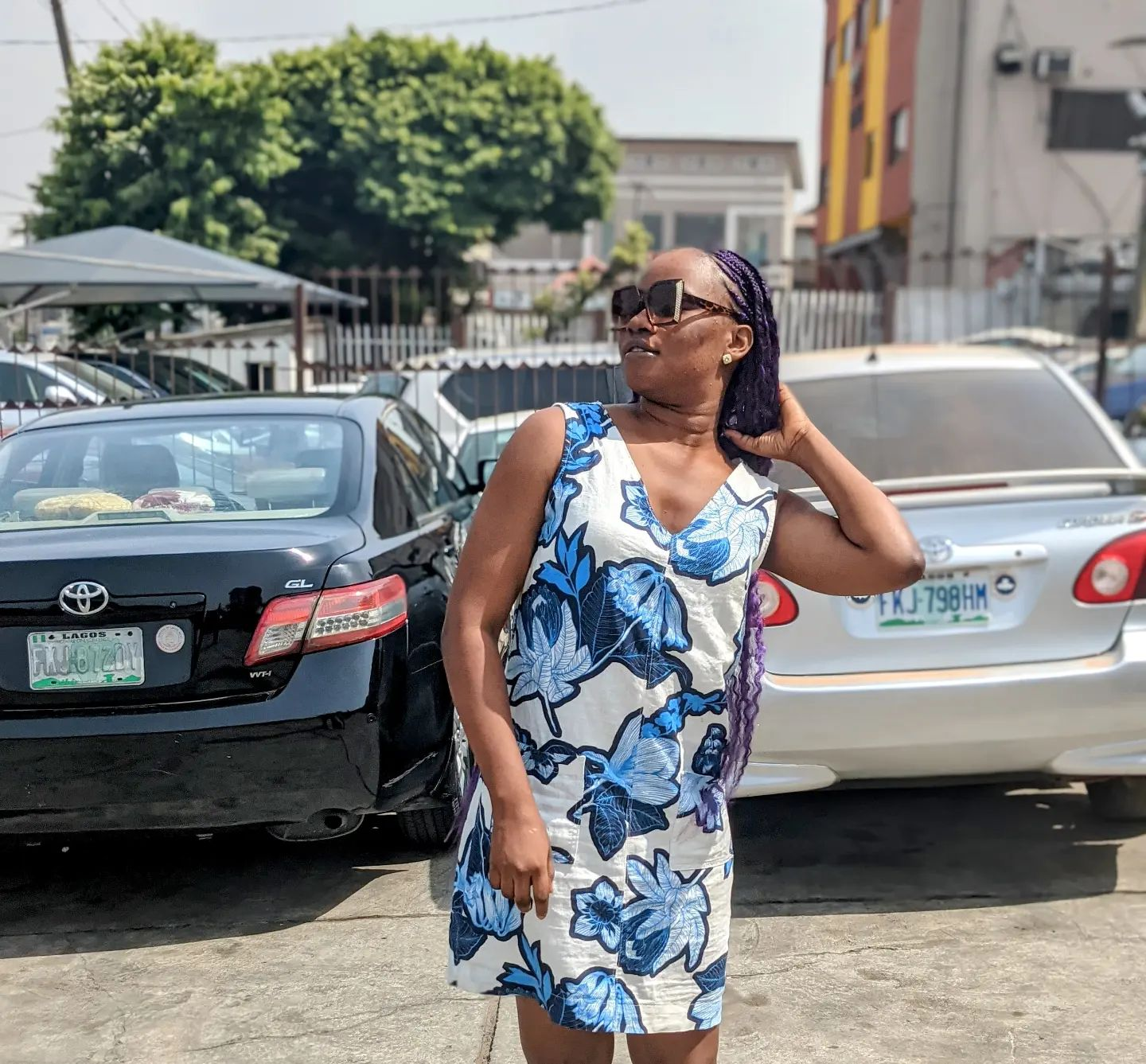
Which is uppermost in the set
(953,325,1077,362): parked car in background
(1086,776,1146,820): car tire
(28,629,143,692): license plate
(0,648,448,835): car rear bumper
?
(28,629,143,692): license plate

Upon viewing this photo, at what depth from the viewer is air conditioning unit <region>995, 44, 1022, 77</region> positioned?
25344 millimetres

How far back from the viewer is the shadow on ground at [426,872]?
3701 millimetres

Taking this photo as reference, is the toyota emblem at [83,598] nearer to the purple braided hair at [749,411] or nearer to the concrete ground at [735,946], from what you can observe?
the concrete ground at [735,946]

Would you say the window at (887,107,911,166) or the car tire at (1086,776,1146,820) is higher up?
the window at (887,107,911,166)

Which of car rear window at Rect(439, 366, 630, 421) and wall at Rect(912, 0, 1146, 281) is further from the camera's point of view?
wall at Rect(912, 0, 1146, 281)

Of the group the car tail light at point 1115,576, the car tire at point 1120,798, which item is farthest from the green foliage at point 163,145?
the car tail light at point 1115,576

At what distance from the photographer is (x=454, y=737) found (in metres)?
3.76

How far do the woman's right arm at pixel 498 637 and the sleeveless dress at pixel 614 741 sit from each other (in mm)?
30

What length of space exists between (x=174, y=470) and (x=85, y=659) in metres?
0.90

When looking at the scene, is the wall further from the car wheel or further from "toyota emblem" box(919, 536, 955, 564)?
the car wheel

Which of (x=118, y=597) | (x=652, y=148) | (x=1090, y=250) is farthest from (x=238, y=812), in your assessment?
(x=652, y=148)

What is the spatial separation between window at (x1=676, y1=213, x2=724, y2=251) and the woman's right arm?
53383 mm

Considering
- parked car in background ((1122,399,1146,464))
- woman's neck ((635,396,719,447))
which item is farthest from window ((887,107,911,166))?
woman's neck ((635,396,719,447))

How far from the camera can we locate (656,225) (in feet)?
180
